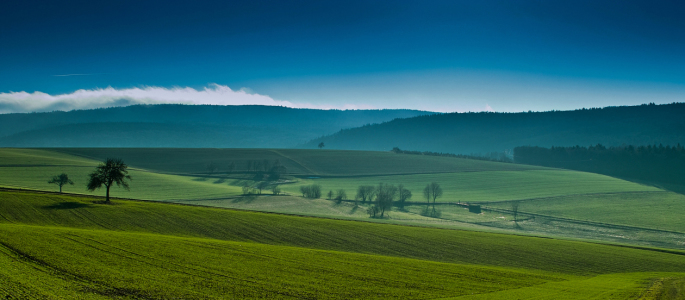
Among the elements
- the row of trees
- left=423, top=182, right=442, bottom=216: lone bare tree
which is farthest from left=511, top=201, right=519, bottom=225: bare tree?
the row of trees

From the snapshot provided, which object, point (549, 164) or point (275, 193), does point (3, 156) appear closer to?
point (275, 193)

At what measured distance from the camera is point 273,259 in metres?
23.3

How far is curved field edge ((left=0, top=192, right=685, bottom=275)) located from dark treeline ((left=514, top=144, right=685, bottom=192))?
Result: 74.5m

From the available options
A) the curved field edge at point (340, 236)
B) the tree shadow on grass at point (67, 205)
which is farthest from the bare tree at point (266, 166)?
the tree shadow on grass at point (67, 205)

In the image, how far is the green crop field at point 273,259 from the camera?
1712 cm

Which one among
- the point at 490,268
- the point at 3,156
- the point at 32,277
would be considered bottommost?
the point at 490,268

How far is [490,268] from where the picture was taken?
26.2m

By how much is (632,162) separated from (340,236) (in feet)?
392

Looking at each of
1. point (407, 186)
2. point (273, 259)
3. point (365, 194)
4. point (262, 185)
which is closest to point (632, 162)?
point (407, 186)

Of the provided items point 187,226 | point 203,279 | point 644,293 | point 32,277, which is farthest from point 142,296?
point 644,293

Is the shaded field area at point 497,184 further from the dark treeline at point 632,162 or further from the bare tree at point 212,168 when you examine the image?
the bare tree at point 212,168

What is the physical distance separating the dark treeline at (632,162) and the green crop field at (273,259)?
8055 centimetres

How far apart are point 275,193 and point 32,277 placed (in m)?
54.5

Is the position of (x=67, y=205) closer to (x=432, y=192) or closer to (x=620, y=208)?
(x=432, y=192)
